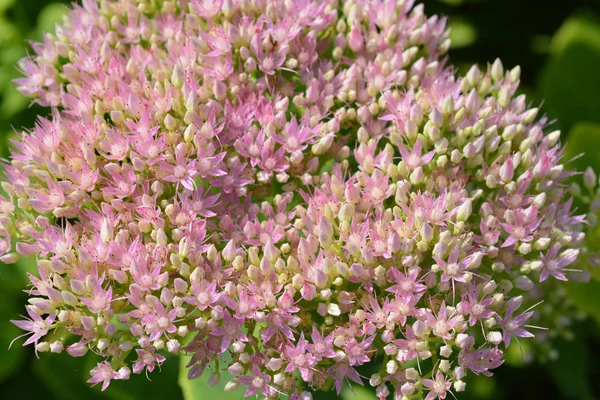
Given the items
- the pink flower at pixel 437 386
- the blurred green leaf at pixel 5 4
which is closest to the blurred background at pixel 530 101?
A: the blurred green leaf at pixel 5 4

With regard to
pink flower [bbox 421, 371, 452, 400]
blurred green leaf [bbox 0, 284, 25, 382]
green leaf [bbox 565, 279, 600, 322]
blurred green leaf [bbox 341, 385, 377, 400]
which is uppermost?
pink flower [bbox 421, 371, 452, 400]

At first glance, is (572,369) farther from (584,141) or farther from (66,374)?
(66,374)

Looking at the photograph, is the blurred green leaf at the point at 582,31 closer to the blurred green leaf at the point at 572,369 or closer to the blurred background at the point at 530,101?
the blurred background at the point at 530,101

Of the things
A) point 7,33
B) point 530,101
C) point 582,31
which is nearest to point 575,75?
point 582,31

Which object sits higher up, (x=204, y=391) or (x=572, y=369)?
(x=204, y=391)

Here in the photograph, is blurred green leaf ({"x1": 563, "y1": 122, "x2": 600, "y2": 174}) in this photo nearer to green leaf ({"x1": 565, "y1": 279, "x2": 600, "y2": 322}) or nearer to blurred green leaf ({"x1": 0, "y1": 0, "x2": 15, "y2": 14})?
green leaf ({"x1": 565, "y1": 279, "x2": 600, "y2": 322})

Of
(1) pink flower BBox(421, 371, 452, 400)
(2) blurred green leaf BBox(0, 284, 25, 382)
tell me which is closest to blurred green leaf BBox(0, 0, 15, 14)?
(2) blurred green leaf BBox(0, 284, 25, 382)

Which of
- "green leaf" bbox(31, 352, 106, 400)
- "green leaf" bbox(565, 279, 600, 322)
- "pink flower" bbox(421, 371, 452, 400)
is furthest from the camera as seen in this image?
"green leaf" bbox(565, 279, 600, 322)
